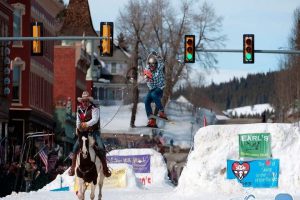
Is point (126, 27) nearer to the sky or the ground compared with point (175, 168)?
nearer to the sky

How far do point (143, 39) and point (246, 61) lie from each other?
190 feet

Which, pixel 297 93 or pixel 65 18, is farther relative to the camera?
pixel 65 18

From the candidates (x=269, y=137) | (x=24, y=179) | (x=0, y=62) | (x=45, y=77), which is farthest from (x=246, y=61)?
(x=45, y=77)

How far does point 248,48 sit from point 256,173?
585 cm

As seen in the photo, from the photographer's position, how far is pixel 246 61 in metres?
36.2

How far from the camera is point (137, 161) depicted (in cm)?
4444

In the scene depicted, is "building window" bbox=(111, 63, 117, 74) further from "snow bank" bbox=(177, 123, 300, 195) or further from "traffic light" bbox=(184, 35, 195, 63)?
"snow bank" bbox=(177, 123, 300, 195)

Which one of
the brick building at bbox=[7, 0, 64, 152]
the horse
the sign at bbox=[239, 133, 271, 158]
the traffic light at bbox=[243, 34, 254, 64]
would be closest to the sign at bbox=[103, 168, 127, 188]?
the traffic light at bbox=[243, 34, 254, 64]

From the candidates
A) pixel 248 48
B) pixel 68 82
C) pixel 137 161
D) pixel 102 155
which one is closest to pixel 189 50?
pixel 248 48

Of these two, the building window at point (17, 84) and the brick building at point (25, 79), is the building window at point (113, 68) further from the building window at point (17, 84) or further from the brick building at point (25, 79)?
the building window at point (17, 84)

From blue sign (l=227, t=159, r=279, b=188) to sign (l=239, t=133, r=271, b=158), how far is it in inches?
9.2

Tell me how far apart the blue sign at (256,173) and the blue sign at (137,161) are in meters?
12.6

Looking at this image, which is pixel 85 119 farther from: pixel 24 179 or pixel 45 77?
pixel 45 77

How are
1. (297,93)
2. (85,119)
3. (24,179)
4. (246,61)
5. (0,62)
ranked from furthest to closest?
(297,93), (0,62), (24,179), (246,61), (85,119)
